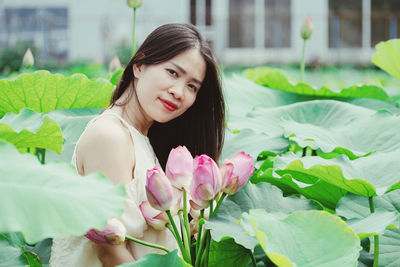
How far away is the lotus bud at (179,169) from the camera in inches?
28.0

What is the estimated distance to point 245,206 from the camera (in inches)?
32.0

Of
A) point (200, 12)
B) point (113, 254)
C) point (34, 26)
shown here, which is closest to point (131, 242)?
point (113, 254)

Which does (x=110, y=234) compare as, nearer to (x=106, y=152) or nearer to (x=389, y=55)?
(x=106, y=152)

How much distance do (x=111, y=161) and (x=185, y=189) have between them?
177 millimetres

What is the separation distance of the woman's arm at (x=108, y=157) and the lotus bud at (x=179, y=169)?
0.17 meters

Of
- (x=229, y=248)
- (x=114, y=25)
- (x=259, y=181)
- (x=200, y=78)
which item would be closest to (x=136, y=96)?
(x=200, y=78)

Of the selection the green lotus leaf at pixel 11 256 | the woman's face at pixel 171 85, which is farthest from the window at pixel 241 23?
the green lotus leaf at pixel 11 256

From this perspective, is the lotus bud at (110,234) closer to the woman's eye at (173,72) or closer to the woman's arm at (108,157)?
the woman's arm at (108,157)

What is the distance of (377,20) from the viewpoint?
423 inches

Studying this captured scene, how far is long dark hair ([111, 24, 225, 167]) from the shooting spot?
104 centimetres

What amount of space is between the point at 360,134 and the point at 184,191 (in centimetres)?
56

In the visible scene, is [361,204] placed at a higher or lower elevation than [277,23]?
lower

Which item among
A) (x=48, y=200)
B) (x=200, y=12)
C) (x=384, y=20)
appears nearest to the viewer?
(x=48, y=200)

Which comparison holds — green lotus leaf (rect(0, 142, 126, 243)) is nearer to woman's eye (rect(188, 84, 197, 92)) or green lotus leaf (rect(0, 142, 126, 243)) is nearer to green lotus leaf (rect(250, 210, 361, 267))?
green lotus leaf (rect(250, 210, 361, 267))
